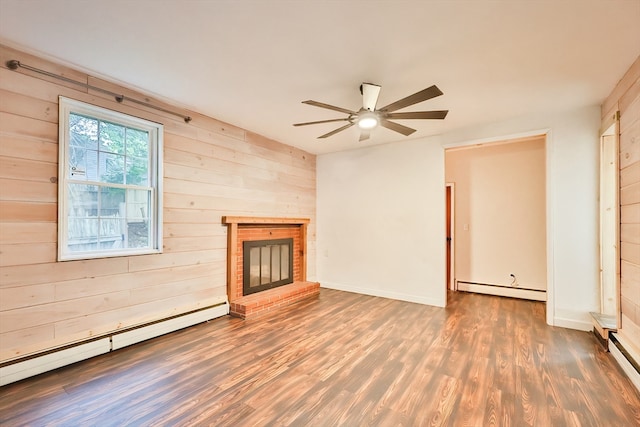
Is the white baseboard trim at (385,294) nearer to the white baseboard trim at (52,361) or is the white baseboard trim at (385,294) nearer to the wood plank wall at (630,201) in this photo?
the wood plank wall at (630,201)

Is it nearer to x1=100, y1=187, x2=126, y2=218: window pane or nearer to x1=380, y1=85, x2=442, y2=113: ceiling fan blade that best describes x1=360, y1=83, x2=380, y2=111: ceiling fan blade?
x1=380, y1=85, x2=442, y2=113: ceiling fan blade

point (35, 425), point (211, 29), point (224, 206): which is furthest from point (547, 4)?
point (35, 425)

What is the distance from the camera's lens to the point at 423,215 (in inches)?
173

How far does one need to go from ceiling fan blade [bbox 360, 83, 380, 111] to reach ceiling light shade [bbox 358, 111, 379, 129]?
0.17 ft

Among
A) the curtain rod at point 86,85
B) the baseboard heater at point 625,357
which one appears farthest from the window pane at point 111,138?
the baseboard heater at point 625,357

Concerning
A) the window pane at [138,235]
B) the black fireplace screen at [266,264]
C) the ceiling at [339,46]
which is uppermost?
the ceiling at [339,46]

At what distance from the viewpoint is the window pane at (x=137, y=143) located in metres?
2.97

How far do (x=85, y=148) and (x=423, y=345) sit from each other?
12.4ft

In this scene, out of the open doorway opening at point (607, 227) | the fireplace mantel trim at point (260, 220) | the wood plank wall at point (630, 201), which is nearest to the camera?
the wood plank wall at point (630, 201)

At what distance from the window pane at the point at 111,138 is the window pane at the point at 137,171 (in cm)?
14

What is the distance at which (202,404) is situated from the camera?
1938 millimetres

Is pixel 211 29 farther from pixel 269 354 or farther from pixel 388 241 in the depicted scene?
pixel 388 241

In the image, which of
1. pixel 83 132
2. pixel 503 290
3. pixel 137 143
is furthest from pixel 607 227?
pixel 83 132

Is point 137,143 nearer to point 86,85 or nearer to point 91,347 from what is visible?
point 86,85
